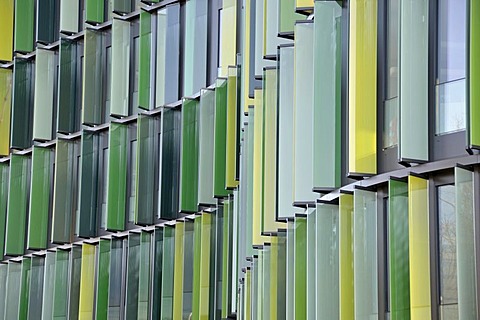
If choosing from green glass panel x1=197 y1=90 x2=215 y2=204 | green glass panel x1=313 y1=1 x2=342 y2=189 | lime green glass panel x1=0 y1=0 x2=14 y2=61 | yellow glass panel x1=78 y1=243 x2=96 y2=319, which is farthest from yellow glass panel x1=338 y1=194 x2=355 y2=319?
lime green glass panel x1=0 y1=0 x2=14 y2=61

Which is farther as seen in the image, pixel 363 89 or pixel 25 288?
pixel 25 288

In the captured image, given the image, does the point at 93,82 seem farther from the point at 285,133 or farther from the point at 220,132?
the point at 285,133

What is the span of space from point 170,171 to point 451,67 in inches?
670

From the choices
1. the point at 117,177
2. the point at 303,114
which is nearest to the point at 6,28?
the point at 117,177

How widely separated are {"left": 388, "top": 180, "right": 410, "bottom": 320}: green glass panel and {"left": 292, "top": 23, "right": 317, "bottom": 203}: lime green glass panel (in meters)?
2.48

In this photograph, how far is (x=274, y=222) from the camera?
2238 centimetres

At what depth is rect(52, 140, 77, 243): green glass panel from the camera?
39.1m

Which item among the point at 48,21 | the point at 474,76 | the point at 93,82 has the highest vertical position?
the point at 48,21

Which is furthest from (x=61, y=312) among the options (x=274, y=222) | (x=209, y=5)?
(x=274, y=222)

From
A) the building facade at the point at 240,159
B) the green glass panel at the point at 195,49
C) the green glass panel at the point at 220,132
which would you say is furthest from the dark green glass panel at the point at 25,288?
the green glass panel at the point at 220,132

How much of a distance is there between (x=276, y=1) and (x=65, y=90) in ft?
58.1

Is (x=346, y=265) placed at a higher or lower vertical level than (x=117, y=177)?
lower

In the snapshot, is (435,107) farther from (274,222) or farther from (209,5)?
(209,5)

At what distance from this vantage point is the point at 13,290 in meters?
41.7
